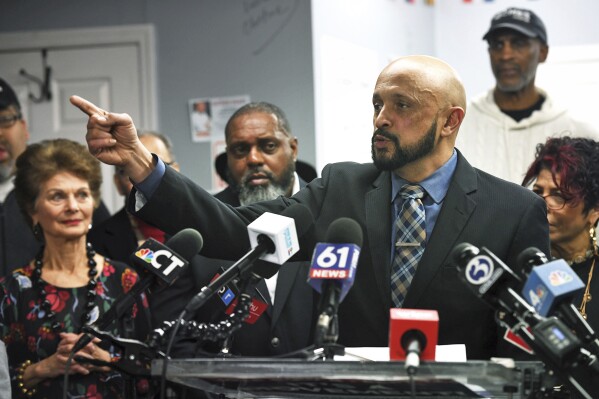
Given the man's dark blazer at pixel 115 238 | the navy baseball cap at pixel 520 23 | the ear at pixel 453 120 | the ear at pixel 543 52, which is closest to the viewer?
the ear at pixel 453 120

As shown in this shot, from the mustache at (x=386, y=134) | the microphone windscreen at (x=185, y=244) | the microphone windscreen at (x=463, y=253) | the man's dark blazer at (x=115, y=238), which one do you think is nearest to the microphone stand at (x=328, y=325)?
the microphone windscreen at (x=463, y=253)

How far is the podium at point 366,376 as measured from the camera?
2.12 meters

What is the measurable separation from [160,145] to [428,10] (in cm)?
424

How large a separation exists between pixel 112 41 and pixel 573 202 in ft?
14.3

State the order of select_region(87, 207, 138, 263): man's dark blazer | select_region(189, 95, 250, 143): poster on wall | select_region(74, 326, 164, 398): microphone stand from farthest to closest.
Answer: select_region(189, 95, 250, 143): poster on wall, select_region(87, 207, 138, 263): man's dark blazer, select_region(74, 326, 164, 398): microphone stand

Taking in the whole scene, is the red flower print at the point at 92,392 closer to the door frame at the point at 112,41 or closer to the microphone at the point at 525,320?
the microphone at the point at 525,320

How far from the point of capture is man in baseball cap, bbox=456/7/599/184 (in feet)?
18.1

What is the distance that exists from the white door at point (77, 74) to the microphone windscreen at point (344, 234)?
17.0ft

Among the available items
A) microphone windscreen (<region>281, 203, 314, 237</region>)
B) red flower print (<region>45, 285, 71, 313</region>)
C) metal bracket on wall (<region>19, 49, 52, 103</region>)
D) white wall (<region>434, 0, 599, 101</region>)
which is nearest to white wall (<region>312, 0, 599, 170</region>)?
white wall (<region>434, 0, 599, 101</region>)

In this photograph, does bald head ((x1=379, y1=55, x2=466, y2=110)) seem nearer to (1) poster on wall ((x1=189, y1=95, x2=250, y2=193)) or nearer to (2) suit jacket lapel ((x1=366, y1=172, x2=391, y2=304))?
(2) suit jacket lapel ((x1=366, y1=172, x2=391, y2=304))

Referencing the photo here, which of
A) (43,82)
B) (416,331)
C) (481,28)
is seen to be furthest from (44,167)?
(481,28)

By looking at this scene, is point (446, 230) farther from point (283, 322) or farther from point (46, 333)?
point (46, 333)

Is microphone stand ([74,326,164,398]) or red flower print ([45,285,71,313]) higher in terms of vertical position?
microphone stand ([74,326,164,398])

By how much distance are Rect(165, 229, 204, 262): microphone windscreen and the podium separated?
0.32 metres
